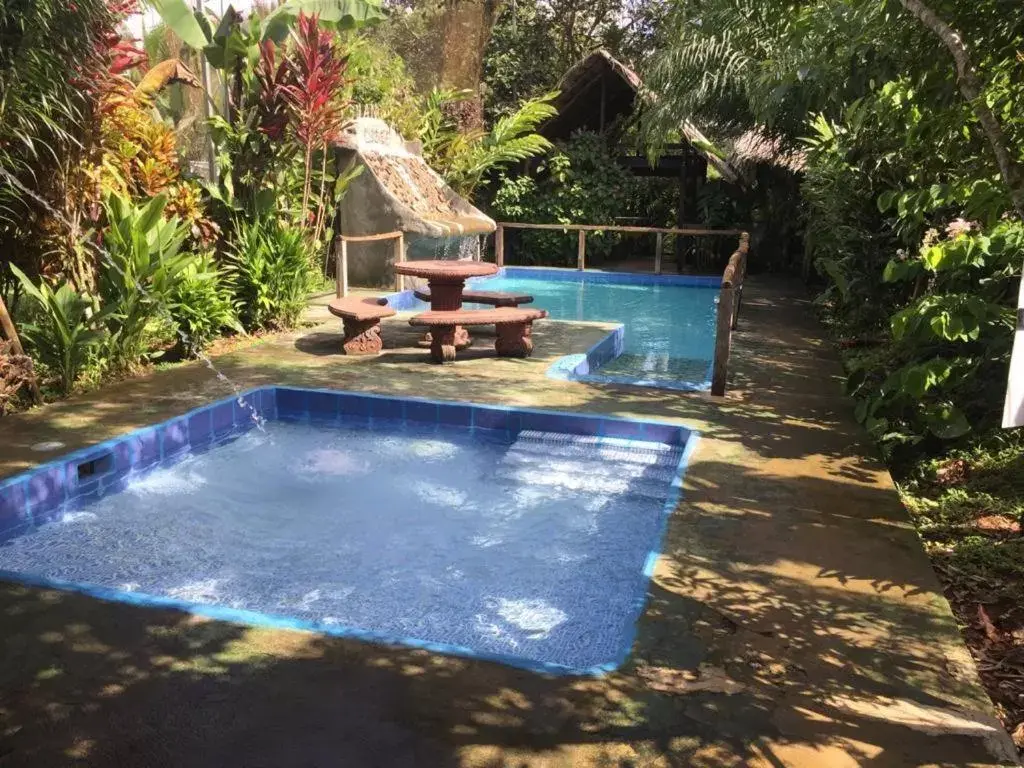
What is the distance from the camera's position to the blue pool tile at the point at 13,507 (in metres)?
4.46

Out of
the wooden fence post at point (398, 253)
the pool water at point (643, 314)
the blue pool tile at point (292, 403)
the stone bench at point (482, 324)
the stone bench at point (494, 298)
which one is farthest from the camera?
the wooden fence post at point (398, 253)

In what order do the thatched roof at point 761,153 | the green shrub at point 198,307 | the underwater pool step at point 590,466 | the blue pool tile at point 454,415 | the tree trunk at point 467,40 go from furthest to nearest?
1. the tree trunk at point 467,40
2. the thatched roof at point 761,153
3. the green shrub at point 198,307
4. the blue pool tile at point 454,415
5. the underwater pool step at point 590,466

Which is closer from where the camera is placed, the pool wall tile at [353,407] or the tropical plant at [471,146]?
the pool wall tile at [353,407]

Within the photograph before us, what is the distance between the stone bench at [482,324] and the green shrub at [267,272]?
189 cm

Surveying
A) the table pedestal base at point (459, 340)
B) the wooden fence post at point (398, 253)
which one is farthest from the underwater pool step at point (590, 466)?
the wooden fence post at point (398, 253)

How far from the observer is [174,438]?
18.9 ft

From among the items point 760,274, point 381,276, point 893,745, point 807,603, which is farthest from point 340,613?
point 760,274

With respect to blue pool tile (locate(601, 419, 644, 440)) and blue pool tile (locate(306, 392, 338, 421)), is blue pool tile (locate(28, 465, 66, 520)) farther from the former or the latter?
blue pool tile (locate(601, 419, 644, 440))

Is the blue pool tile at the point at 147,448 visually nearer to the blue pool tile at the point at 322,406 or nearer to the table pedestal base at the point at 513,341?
the blue pool tile at the point at 322,406

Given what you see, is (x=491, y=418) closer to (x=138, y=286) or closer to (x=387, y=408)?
(x=387, y=408)

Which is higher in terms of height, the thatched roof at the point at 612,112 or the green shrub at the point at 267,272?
the thatched roof at the point at 612,112

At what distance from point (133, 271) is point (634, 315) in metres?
7.04

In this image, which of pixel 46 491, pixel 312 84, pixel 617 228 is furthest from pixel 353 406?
pixel 617 228

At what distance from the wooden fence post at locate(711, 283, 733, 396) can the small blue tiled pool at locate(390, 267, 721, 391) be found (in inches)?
10.5
